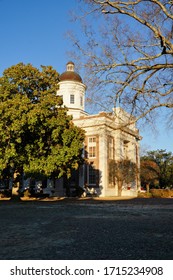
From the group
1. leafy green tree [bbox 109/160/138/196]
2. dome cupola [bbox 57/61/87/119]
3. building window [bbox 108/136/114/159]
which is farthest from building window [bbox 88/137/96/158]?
dome cupola [bbox 57/61/87/119]

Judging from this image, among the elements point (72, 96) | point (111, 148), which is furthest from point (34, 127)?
point (72, 96)

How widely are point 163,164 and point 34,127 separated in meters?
43.0

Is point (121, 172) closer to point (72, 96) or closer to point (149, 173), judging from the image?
point (149, 173)

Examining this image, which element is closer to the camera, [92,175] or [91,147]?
[92,175]

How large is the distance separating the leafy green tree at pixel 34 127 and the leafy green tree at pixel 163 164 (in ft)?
108

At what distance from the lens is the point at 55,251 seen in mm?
5672

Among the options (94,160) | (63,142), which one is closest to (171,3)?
(63,142)

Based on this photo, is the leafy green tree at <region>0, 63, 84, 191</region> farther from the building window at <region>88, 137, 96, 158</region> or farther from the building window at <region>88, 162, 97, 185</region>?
the building window at <region>88, 137, 96, 158</region>

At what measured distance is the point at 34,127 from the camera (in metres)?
23.9

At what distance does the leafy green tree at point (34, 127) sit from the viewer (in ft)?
75.9

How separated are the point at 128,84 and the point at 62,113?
16305 mm

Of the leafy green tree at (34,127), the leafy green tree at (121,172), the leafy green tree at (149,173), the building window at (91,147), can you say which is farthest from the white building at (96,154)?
the leafy green tree at (34,127)

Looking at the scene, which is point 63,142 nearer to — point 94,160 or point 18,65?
point 18,65

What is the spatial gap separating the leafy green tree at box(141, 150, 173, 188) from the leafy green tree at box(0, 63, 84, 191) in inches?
1294
